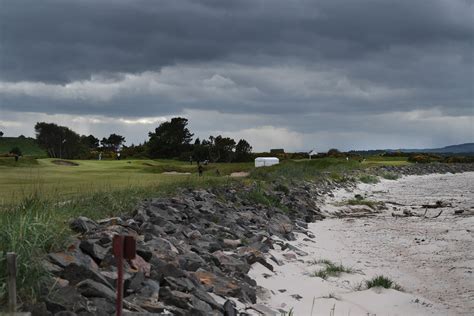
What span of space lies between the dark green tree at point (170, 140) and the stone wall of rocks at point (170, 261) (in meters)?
69.4

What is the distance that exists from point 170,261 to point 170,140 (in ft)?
260

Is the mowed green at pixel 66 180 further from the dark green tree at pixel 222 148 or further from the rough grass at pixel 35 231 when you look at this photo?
the dark green tree at pixel 222 148

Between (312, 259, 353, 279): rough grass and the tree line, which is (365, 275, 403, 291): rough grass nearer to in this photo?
(312, 259, 353, 279): rough grass

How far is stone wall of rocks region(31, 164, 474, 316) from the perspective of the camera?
526cm

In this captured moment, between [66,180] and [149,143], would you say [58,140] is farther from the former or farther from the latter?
[66,180]

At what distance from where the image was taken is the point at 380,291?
7.95 m

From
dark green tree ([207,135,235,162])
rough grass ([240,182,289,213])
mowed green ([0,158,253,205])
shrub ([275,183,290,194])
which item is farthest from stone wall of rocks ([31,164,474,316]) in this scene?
dark green tree ([207,135,235,162])

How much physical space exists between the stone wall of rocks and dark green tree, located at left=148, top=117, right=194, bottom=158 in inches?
2733

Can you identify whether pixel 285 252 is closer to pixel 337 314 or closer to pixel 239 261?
pixel 239 261

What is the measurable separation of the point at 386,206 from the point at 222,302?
667 inches

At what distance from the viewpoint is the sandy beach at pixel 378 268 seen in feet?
24.2

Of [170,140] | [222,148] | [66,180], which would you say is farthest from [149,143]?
[66,180]

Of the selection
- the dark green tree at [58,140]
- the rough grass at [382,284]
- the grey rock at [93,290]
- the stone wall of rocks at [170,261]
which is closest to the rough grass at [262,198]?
the stone wall of rocks at [170,261]

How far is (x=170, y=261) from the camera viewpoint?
7.05 m
